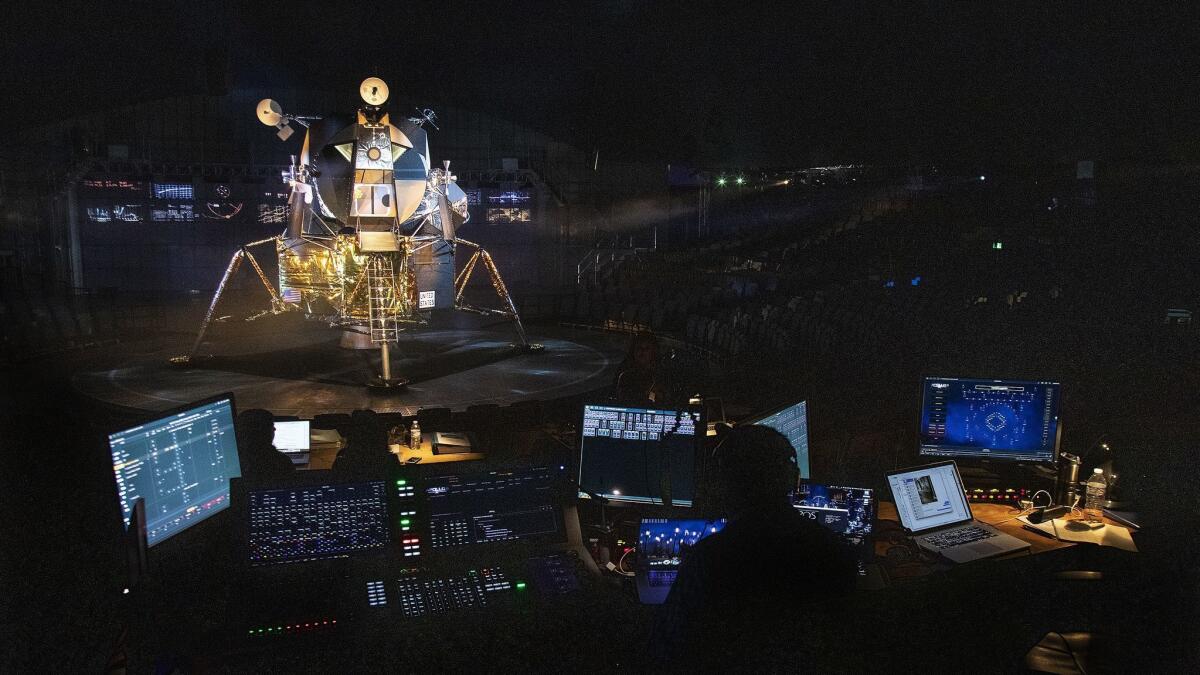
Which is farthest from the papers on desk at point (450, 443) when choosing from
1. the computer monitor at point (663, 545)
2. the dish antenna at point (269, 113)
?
the dish antenna at point (269, 113)

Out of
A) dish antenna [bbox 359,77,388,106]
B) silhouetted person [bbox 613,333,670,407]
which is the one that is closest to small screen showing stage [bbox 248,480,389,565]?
silhouetted person [bbox 613,333,670,407]

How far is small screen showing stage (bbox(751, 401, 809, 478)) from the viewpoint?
459 centimetres

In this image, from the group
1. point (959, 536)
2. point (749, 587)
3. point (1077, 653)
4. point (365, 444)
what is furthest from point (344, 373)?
point (1077, 653)

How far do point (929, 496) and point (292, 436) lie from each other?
476 centimetres

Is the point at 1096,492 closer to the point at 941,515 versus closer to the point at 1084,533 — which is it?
the point at 1084,533

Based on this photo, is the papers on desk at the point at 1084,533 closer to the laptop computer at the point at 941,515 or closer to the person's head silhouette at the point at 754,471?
the laptop computer at the point at 941,515

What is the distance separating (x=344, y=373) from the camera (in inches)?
479

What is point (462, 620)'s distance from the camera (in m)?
3.38

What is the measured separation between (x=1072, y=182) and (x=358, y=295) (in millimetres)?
25634

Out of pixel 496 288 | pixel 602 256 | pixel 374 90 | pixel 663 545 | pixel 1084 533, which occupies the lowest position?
pixel 1084 533

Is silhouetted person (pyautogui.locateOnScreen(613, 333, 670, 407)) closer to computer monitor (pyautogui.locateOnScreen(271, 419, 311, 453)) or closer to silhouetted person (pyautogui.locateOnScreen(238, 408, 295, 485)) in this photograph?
computer monitor (pyautogui.locateOnScreen(271, 419, 311, 453))

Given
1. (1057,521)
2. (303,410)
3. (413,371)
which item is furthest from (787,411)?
(413,371)

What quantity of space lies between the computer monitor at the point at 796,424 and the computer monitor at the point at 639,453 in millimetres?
415

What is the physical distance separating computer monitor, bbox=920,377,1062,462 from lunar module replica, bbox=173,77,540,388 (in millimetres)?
7505
